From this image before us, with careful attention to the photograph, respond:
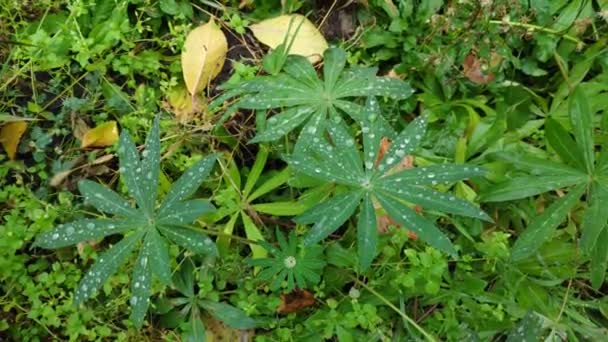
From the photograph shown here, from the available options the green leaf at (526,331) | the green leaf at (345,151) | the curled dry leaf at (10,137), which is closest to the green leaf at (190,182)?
the green leaf at (345,151)

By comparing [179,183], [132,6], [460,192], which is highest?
[132,6]

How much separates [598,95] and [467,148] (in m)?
0.52

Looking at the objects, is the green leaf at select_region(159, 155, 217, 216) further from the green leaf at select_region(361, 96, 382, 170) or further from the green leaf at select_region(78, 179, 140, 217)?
the green leaf at select_region(361, 96, 382, 170)

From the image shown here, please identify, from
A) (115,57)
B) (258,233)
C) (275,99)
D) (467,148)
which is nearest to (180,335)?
(258,233)

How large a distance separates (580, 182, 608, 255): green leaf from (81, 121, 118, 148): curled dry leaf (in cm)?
164

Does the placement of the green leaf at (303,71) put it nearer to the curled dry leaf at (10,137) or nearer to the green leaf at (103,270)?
the green leaf at (103,270)

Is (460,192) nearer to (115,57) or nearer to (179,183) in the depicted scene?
(179,183)

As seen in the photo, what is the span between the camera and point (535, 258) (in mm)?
2279

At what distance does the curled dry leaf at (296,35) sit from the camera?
8.18ft

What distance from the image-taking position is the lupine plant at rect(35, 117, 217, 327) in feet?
6.03

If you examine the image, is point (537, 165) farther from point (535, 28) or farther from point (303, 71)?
point (303, 71)

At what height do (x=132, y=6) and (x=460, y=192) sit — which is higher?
(x=132, y=6)

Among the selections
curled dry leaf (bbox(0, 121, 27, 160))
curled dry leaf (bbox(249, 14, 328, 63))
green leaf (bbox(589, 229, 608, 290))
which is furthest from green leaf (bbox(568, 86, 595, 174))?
curled dry leaf (bbox(0, 121, 27, 160))

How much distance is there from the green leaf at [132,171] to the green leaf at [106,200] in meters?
0.04
